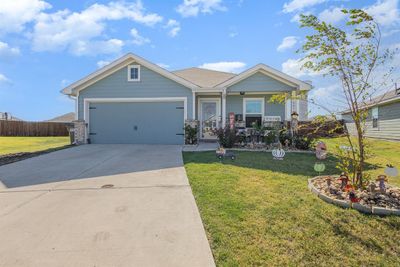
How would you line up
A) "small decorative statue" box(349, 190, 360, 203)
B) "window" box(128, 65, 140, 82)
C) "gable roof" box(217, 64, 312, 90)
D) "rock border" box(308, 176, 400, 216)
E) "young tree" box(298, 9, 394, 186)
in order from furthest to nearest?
"window" box(128, 65, 140, 82), "gable roof" box(217, 64, 312, 90), "young tree" box(298, 9, 394, 186), "small decorative statue" box(349, 190, 360, 203), "rock border" box(308, 176, 400, 216)

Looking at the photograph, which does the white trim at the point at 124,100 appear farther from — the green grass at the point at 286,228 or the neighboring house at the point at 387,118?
the neighboring house at the point at 387,118

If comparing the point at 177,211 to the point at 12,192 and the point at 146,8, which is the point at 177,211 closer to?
the point at 12,192

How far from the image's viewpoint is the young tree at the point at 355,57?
4.22 meters

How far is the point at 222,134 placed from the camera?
35.1 feet

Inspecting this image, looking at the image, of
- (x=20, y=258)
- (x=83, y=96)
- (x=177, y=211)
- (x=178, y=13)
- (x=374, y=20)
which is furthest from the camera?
(x=83, y=96)

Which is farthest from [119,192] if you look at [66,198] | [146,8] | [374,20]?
[146,8]

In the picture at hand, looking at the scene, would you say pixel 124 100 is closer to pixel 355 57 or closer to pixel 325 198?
pixel 355 57

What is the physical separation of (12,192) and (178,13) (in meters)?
9.49

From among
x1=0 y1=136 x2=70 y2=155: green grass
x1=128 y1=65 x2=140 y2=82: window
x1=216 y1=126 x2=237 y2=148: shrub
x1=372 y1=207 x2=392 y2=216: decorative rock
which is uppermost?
x1=128 y1=65 x2=140 y2=82: window

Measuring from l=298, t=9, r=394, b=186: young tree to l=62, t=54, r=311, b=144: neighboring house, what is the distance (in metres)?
7.59

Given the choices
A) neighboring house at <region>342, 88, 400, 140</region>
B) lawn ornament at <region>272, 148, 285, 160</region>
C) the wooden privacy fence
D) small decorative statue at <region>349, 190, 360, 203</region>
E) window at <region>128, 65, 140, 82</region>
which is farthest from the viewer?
the wooden privacy fence

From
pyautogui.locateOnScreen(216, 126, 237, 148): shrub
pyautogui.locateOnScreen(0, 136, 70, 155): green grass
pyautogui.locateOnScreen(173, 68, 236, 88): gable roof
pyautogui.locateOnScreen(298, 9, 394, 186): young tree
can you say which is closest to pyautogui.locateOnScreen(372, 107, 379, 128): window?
pyautogui.locateOnScreen(173, 68, 236, 88): gable roof

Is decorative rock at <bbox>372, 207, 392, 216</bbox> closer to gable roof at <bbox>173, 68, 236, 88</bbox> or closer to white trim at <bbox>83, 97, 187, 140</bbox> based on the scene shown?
white trim at <bbox>83, 97, 187, 140</bbox>

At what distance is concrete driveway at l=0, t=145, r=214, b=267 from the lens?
8.35 ft
